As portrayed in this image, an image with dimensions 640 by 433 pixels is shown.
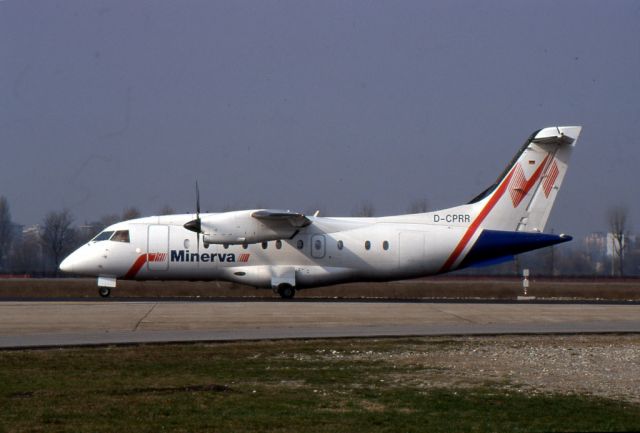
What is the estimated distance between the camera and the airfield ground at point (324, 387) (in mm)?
10336

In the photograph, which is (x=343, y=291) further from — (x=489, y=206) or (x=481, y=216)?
(x=489, y=206)

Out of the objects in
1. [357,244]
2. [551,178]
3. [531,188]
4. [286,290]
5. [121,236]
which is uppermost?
[551,178]

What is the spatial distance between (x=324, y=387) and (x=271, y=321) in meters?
11.3

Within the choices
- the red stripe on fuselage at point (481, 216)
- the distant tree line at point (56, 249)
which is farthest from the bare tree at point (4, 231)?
the red stripe on fuselage at point (481, 216)

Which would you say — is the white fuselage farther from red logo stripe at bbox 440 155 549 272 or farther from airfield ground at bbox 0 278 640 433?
airfield ground at bbox 0 278 640 433

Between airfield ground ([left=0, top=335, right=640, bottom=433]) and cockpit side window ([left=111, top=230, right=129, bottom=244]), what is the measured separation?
57.7ft

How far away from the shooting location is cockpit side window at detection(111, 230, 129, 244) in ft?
117

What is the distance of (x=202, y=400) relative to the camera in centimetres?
1185

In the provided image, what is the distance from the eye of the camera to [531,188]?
35.1 m

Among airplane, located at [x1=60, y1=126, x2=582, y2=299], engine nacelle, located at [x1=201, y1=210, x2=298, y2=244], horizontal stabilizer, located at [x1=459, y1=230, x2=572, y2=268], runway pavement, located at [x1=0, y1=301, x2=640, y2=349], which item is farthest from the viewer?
airplane, located at [x1=60, y1=126, x2=582, y2=299]

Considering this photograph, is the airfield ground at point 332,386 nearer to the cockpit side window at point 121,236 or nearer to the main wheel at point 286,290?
the main wheel at point 286,290

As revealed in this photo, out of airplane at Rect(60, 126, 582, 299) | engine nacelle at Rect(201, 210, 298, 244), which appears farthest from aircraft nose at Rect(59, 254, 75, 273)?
engine nacelle at Rect(201, 210, 298, 244)

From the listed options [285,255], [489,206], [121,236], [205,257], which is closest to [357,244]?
[285,255]

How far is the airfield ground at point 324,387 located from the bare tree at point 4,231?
346 feet
